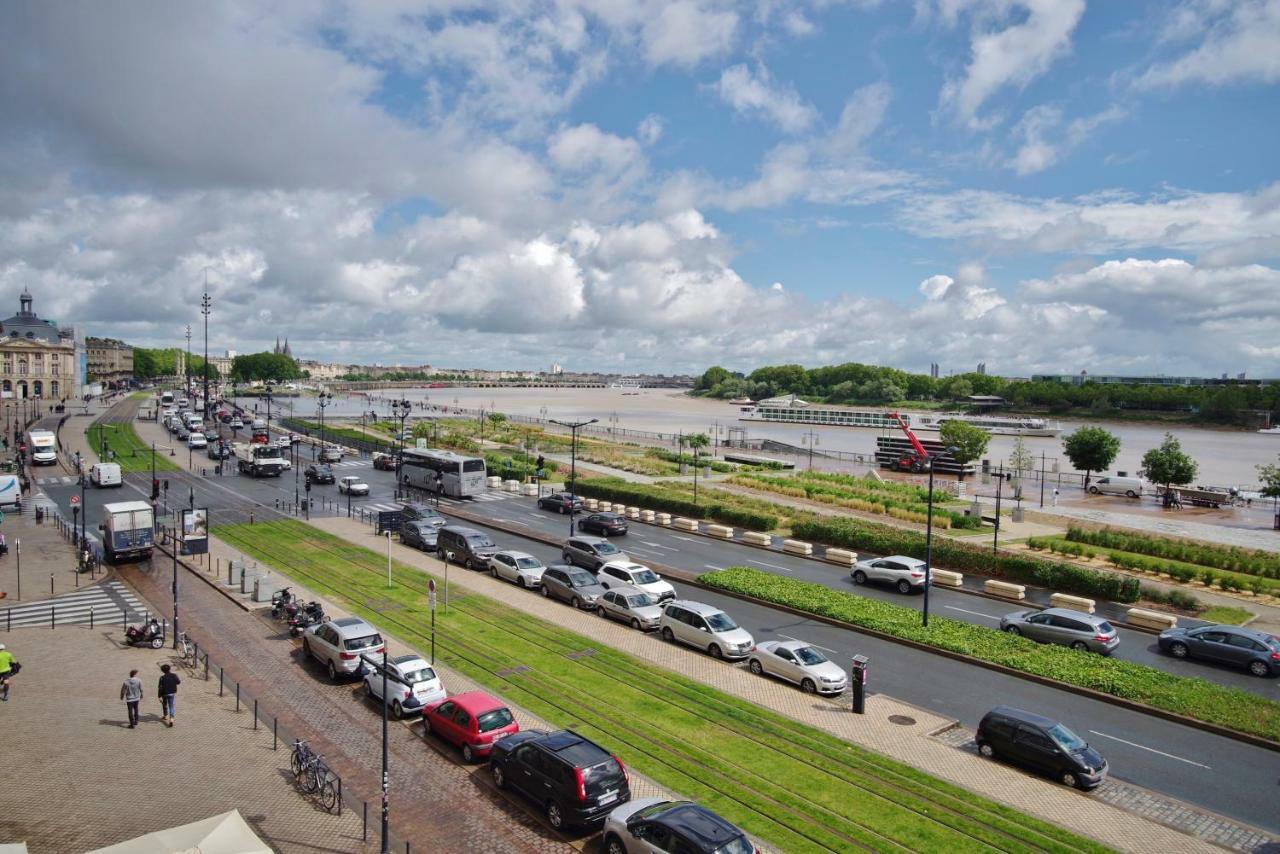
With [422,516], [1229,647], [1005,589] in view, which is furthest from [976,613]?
[422,516]

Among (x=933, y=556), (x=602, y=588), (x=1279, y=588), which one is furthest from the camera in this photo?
(x=933, y=556)

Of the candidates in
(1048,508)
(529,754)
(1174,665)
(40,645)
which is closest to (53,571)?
(40,645)

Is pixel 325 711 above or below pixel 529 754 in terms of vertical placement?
below

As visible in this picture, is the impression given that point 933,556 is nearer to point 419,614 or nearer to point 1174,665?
point 1174,665

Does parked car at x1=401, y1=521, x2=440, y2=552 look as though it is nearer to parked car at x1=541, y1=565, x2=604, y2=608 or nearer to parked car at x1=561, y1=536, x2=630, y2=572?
parked car at x1=561, y1=536, x2=630, y2=572

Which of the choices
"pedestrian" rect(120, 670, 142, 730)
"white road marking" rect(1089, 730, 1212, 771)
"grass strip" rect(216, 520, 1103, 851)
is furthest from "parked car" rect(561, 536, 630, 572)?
"white road marking" rect(1089, 730, 1212, 771)

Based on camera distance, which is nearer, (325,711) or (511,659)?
(325,711)
